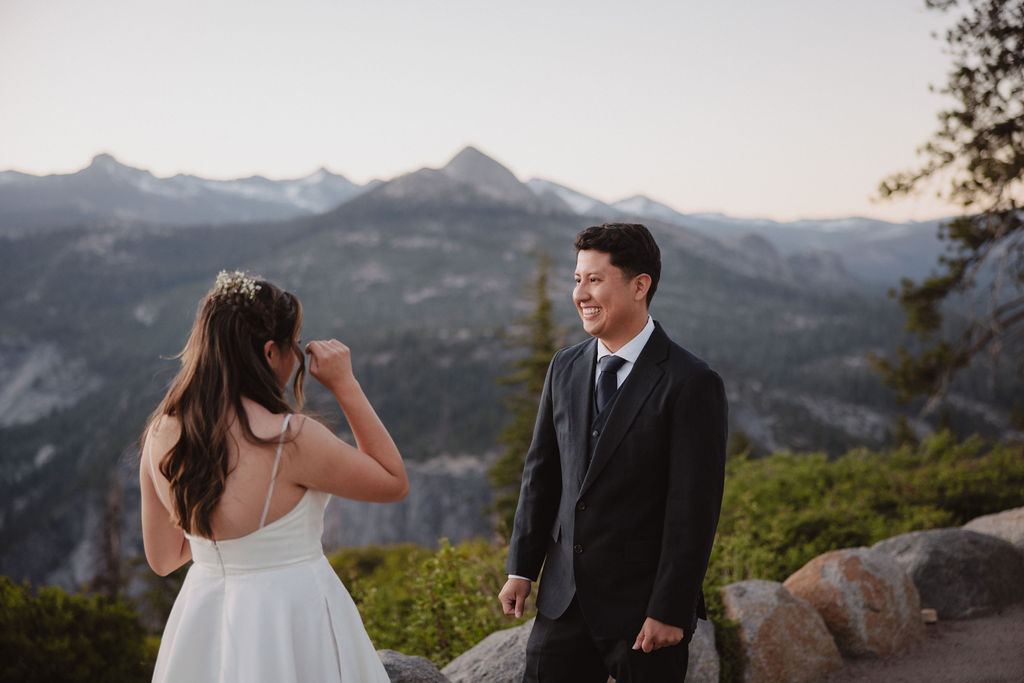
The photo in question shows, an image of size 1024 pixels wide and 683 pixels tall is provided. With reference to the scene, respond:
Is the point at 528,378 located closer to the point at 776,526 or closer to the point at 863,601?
the point at 776,526

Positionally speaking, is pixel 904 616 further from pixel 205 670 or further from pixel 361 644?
pixel 205 670

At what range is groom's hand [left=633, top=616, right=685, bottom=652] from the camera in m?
2.41

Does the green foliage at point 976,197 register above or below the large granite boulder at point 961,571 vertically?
above

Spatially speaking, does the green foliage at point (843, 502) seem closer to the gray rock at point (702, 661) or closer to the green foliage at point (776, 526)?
the green foliage at point (776, 526)

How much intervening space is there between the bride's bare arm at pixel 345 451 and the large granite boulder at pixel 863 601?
397 centimetres

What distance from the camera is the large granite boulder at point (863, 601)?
4.92m

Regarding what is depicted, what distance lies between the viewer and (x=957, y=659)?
486 cm

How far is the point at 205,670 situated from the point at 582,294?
181 centimetres

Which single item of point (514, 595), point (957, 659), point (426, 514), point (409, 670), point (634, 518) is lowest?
point (426, 514)

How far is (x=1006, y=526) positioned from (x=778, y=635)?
371 centimetres

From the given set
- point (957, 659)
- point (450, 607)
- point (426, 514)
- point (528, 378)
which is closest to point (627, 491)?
point (450, 607)

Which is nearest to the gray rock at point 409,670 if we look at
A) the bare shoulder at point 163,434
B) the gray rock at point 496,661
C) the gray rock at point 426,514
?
the gray rock at point 496,661

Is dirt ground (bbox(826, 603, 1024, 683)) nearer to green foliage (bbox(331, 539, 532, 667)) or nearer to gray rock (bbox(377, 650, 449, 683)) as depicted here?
green foliage (bbox(331, 539, 532, 667))

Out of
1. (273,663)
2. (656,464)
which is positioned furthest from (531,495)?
(273,663)
